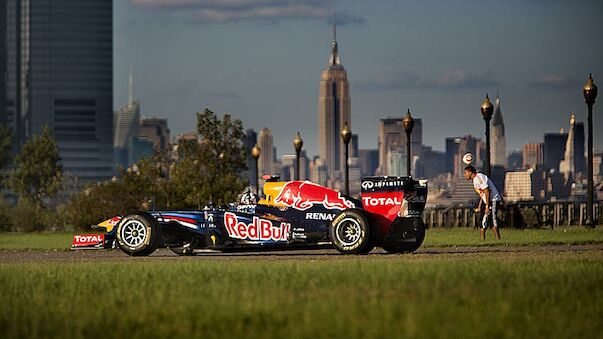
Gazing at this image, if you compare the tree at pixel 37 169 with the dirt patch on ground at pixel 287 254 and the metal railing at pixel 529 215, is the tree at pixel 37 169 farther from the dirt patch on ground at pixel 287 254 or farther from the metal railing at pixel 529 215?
the dirt patch on ground at pixel 287 254

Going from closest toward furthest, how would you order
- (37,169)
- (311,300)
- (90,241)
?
(311,300) → (90,241) → (37,169)

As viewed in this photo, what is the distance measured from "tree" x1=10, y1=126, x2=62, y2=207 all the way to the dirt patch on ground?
77.2 m

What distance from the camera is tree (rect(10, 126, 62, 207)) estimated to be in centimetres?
10925

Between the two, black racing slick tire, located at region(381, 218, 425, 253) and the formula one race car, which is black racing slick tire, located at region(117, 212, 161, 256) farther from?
black racing slick tire, located at region(381, 218, 425, 253)

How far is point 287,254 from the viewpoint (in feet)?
97.8

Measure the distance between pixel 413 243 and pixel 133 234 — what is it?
5123mm

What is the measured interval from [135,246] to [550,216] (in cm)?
2933

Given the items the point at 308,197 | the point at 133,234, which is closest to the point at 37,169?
the point at 133,234

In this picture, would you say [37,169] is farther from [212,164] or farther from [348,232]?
[348,232]

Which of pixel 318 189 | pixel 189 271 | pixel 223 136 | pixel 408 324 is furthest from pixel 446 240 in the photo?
pixel 223 136

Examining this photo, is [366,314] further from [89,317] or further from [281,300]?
[89,317]

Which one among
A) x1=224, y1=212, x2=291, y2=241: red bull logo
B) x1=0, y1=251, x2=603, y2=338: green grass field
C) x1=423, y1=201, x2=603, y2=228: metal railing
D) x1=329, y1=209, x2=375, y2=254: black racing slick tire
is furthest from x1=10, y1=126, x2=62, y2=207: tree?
x1=0, y1=251, x2=603, y2=338: green grass field

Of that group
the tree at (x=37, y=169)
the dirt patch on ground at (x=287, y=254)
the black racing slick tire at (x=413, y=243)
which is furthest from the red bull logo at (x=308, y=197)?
the tree at (x=37, y=169)

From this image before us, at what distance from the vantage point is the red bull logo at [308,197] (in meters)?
28.4
